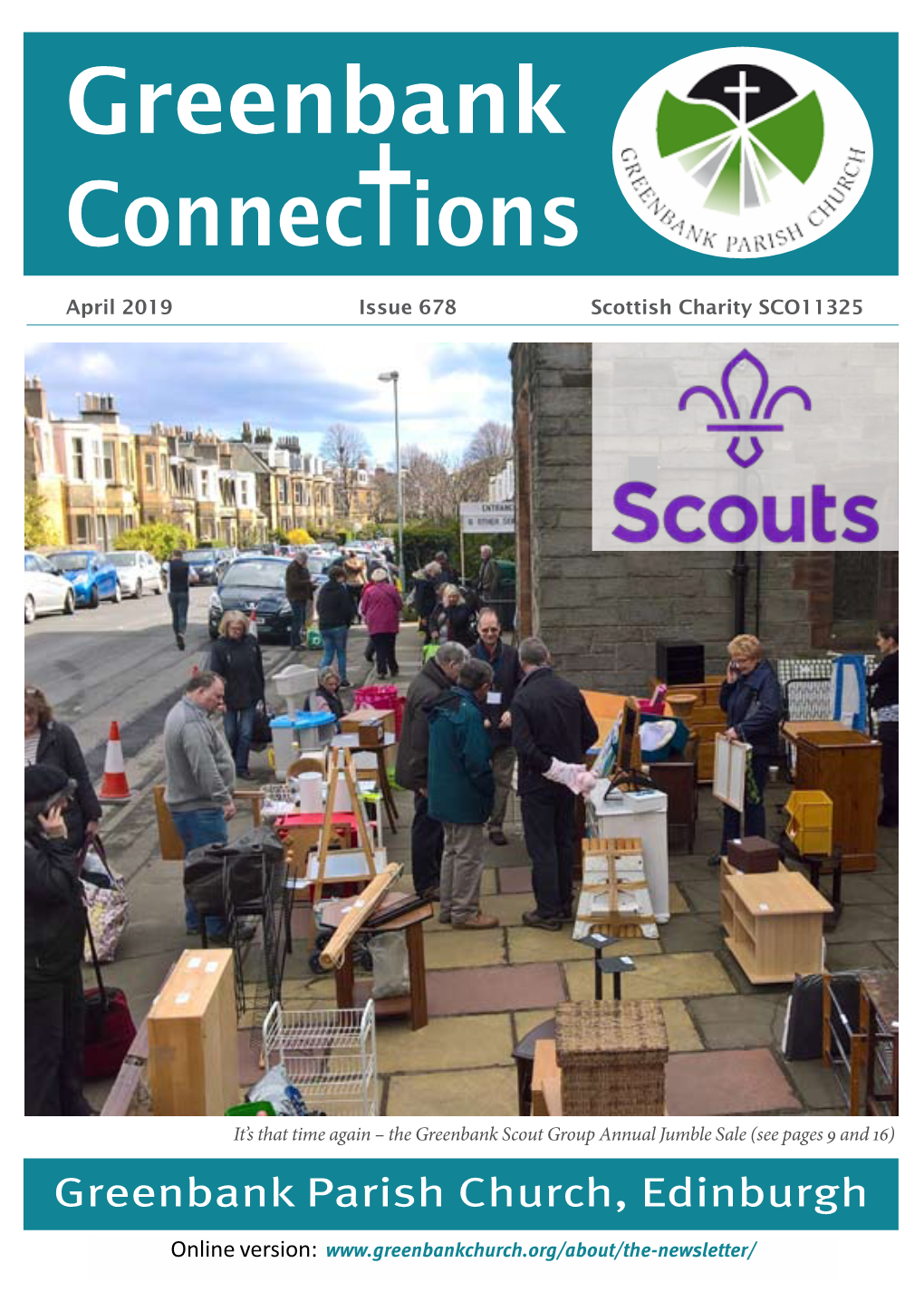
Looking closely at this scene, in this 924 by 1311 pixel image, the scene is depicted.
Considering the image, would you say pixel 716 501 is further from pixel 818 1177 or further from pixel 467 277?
pixel 818 1177

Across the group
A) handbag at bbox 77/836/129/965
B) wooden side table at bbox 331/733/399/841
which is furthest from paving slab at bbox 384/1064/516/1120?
wooden side table at bbox 331/733/399/841

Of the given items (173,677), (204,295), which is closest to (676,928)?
(204,295)

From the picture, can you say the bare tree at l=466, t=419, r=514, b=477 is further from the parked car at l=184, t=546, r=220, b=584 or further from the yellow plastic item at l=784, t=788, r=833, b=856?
the yellow plastic item at l=784, t=788, r=833, b=856

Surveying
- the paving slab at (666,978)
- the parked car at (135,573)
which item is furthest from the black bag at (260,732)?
the parked car at (135,573)

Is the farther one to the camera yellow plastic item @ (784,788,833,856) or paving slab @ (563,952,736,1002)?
yellow plastic item @ (784,788,833,856)

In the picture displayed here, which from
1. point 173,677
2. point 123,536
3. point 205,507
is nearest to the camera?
point 173,677

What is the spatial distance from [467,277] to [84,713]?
1151 centimetres

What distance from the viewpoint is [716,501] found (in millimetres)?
5871

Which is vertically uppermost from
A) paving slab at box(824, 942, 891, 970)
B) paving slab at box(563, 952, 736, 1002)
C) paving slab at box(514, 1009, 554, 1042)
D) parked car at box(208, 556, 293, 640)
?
parked car at box(208, 556, 293, 640)

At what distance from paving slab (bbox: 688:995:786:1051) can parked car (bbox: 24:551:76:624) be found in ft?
64.8

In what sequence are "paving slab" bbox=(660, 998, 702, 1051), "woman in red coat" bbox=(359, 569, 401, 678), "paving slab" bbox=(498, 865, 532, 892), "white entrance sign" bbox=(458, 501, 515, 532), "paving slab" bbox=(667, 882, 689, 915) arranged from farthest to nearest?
"white entrance sign" bbox=(458, 501, 515, 532) < "woman in red coat" bbox=(359, 569, 401, 678) < "paving slab" bbox=(498, 865, 532, 892) < "paving slab" bbox=(667, 882, 689, 915) < "paving slab" bbox=(660, 998, 702, 1051)

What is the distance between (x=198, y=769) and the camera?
6430mm

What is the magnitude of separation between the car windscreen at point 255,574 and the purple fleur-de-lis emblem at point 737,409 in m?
13.9

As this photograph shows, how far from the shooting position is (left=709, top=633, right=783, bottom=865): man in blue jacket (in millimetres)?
7129
